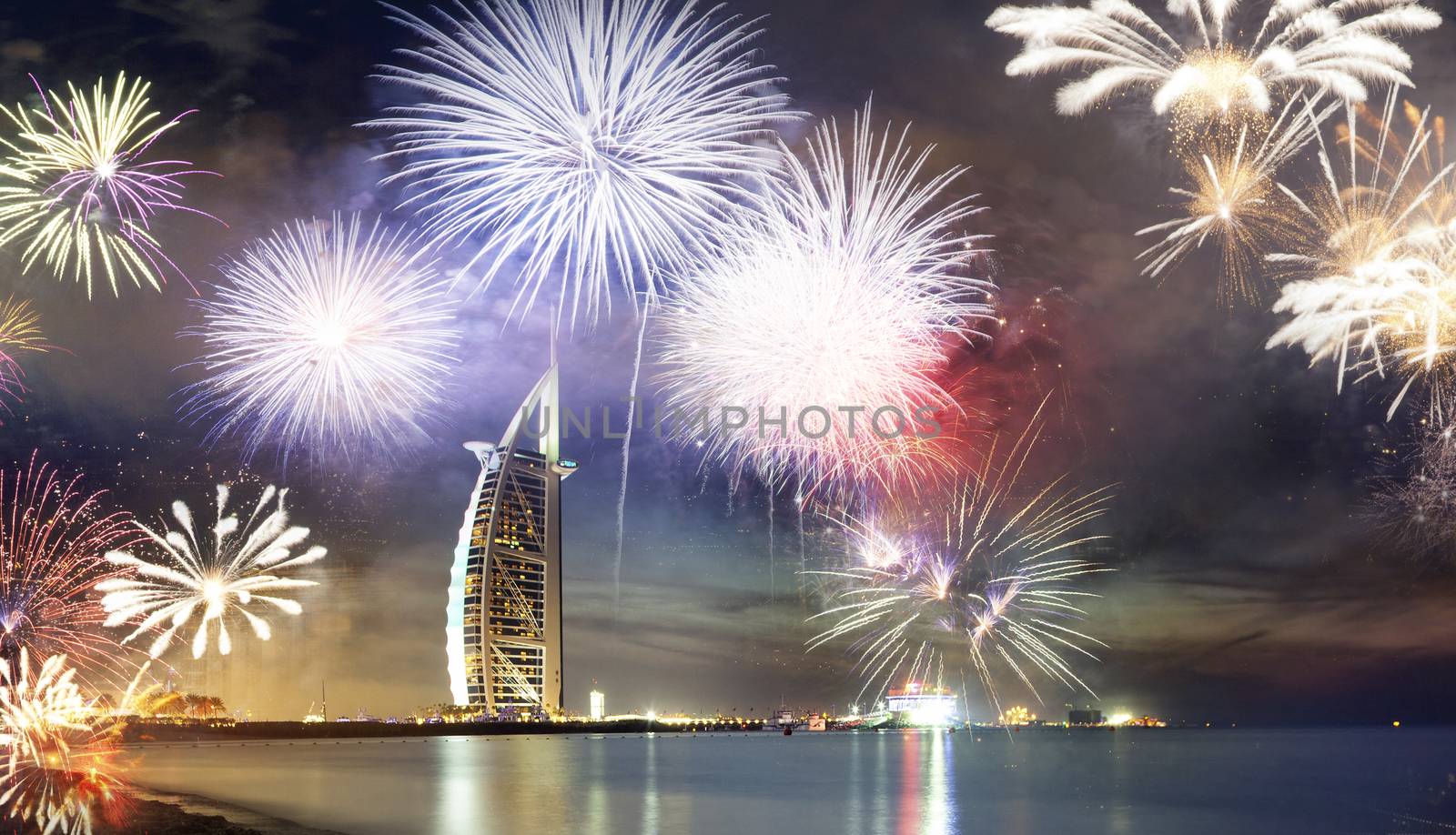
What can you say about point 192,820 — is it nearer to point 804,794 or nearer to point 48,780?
point 48,780

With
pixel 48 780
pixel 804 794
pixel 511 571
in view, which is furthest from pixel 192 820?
pixel 511 571

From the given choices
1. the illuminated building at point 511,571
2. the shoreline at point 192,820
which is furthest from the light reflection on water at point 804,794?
the illuminated building at point 511,571

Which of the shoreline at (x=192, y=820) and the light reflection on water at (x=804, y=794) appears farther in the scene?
the light reflection on water at (x=804, y=794)

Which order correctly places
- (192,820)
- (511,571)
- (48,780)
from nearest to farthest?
(192,820) → (48,780) → (511,571)

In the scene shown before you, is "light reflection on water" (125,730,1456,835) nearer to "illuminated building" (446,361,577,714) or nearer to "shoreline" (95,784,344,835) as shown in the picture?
"shoreline" (95,784,344,835)

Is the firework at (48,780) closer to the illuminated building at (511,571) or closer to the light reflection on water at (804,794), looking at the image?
the light reflection on water at (804,794)

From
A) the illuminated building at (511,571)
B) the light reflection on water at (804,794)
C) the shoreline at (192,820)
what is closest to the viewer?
the shoreline at (192,820)

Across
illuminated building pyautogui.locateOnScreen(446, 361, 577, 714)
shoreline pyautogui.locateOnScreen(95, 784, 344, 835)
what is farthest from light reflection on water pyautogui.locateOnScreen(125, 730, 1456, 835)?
illuminated building pyautogui.locateOnScreen(446, 361, 577, 714)
